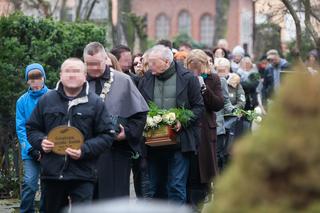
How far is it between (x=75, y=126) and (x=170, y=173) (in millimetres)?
2843

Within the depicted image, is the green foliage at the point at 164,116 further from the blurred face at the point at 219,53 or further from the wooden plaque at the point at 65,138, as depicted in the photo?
the blurred face at the point at 219,53

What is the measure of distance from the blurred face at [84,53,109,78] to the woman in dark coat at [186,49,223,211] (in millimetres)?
2563

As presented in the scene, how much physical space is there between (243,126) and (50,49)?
3.78m

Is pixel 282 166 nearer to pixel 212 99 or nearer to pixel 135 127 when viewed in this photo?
pixel 135 127

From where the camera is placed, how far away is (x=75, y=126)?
347 inches

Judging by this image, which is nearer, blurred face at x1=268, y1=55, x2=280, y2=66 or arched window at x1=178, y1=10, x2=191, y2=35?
blurred face at x1=268, y1=55, x2=280, y2=66

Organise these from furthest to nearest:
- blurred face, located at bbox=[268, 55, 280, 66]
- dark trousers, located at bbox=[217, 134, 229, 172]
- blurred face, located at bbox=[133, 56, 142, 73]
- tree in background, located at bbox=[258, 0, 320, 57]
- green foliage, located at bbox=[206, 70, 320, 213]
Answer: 1. blurred face, located at bbox=[268, 55, 280, 66]
2. tree in background, located at bbox=[258, 0, 320, 57]
3. dark trousers, located at bbox=[217, 134, 229, 172]
4. blurred face, located at bbox=[133, 56, 142, 73]
5. green foliage, located at bbox=[206, 70, 320, 213]

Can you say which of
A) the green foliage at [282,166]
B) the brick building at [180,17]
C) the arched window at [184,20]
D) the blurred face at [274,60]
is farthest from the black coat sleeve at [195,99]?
the arched window at [184,20]

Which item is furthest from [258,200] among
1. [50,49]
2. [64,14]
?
[64,14]

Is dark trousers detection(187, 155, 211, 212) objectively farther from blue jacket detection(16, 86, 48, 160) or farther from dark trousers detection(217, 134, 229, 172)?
dark trousers detection(217, 134, 229, 172)

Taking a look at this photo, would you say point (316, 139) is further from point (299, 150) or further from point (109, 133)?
point (109, 133)

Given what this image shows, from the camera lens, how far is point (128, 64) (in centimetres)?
1306

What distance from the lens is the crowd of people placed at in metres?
8.85

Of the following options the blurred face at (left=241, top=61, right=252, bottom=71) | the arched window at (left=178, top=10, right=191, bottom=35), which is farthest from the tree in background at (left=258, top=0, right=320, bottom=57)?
the arched window at (left=178, top=10, right=191, bottom=35)
